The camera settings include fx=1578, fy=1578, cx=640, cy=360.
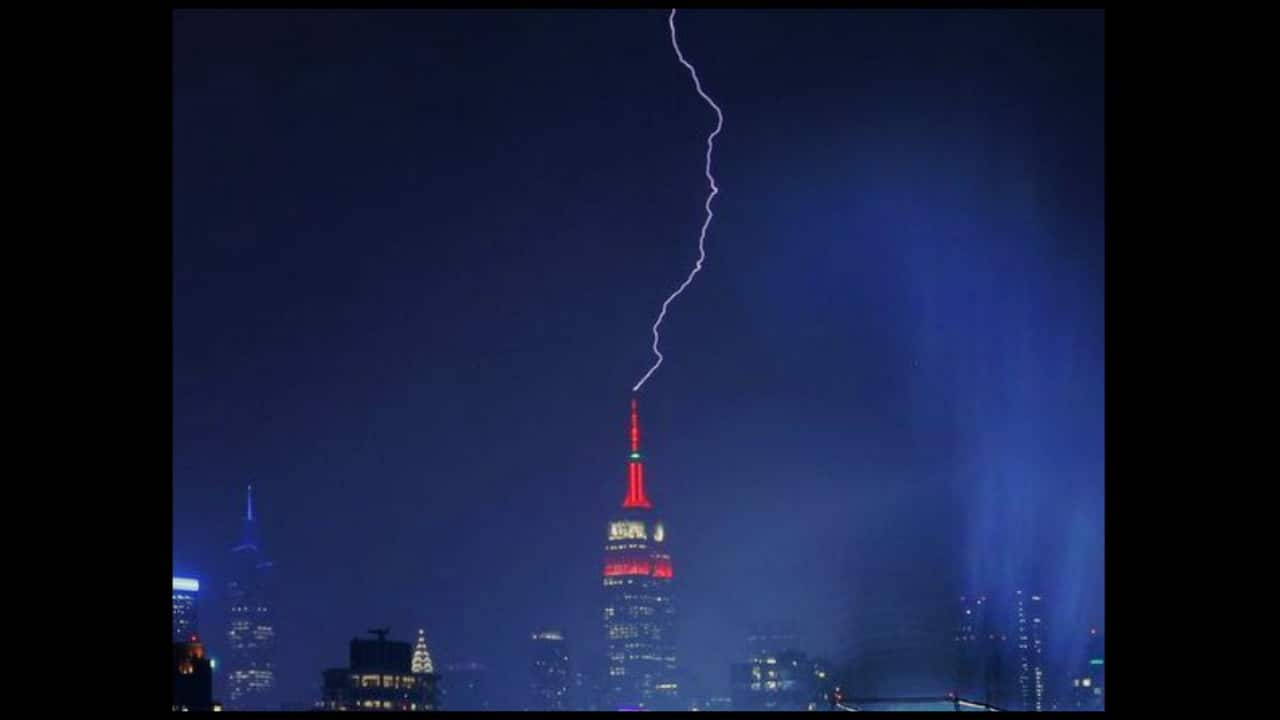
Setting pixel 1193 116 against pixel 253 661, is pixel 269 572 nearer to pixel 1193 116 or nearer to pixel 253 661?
pixel 253 661

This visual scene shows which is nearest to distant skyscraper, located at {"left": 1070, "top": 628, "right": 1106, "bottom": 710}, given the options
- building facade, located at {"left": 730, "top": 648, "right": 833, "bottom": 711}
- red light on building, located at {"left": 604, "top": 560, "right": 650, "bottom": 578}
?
building facade, located at {"left": 730, "top": 648, "right": 833, "bottom": 711}

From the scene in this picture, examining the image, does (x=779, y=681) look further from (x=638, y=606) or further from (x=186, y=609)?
(x=186, y=609)

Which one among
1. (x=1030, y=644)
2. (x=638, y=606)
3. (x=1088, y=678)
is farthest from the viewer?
(x=638, y=606)

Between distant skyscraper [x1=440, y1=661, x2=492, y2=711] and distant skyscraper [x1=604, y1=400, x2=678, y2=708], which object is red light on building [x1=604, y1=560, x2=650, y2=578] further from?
distant skyscraper [x1=440, y1=661, x2=492, y2=711]

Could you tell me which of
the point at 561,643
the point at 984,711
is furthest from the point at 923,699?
the point at 561,643

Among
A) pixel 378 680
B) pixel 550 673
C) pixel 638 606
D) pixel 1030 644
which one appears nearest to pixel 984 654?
pixel 1030 644
